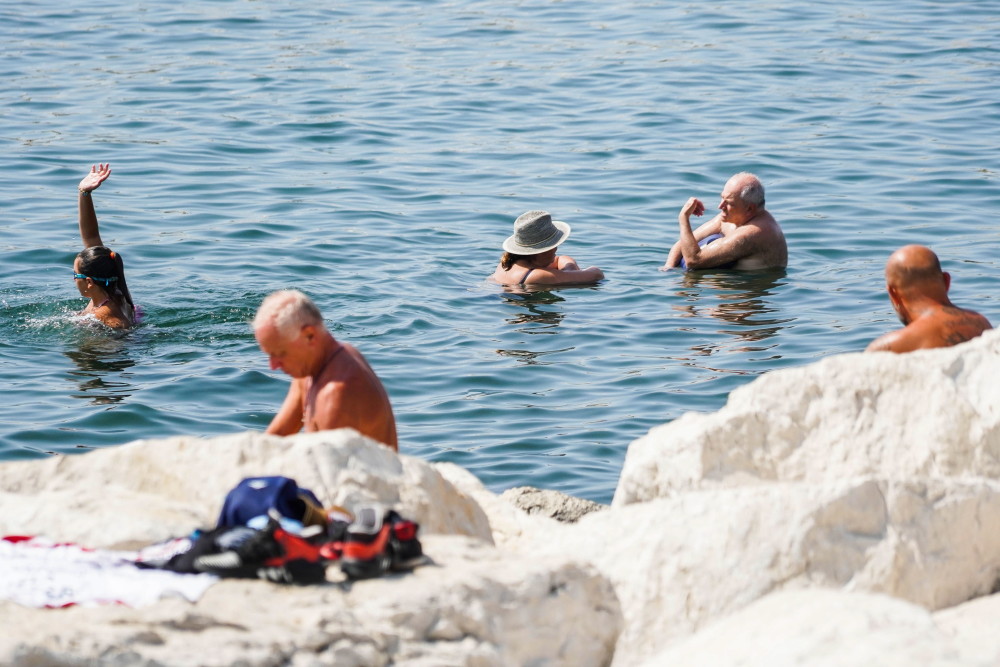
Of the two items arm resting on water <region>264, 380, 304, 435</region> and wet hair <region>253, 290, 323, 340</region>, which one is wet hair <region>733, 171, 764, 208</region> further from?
wet hair <region>253, 290, 323, 340</region>

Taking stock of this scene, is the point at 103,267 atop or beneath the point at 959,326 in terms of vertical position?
beneath

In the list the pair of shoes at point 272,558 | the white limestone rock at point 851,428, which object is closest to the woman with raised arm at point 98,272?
the white limestone rock at point 851,428

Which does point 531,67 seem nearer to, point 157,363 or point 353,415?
point 157,363

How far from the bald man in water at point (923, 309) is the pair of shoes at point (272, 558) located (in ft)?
9.73

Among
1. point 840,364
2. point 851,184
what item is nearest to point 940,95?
point 851,184

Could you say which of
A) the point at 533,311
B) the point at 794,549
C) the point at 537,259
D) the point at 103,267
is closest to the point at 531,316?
the point at 533,311

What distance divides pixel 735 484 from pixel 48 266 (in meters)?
7.48

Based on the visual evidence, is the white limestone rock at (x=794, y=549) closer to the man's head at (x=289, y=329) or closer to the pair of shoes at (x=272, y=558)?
the pair of shoes at (x=272, y=558)

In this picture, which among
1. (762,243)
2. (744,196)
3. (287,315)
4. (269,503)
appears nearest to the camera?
(269,503)

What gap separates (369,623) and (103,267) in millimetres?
6144

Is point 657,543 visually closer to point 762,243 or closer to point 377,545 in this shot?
point 377,545

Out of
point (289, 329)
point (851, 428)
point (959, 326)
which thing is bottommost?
point (851, 428)

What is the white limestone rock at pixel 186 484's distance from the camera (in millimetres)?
4531

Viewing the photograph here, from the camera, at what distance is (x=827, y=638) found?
140 inches
